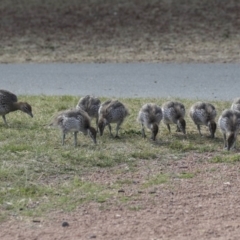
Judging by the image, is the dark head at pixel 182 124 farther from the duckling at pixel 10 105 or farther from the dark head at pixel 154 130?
the duckling at pixel 10 105

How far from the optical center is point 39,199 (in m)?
7.62

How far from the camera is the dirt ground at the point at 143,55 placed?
6738mm

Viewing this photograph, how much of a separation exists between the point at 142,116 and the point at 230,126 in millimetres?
1359

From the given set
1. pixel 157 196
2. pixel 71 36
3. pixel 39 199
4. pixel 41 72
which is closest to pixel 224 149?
pixel 157 196

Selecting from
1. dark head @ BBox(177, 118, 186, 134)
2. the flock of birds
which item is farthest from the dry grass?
dark head @ BBox(177, 118, 186, 134)

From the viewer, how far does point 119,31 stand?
2123 cm

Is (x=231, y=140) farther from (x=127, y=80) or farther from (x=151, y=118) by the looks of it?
(x=127, y=80)

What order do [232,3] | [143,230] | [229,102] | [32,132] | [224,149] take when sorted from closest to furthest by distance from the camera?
1. [143,230]
2. [224,149]
3. [32,132]
4. [229,102]
5. [232,3]

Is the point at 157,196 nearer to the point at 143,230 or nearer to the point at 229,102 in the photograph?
the point at 143,230

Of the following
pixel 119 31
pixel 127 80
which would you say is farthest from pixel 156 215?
pixel 119 31

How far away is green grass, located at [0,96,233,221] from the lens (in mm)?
7621

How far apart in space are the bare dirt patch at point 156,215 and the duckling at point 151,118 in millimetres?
1893

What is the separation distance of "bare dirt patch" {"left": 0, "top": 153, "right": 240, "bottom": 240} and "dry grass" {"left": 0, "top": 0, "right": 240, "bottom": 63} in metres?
10.3

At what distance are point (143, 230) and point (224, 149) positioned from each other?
139 inches
